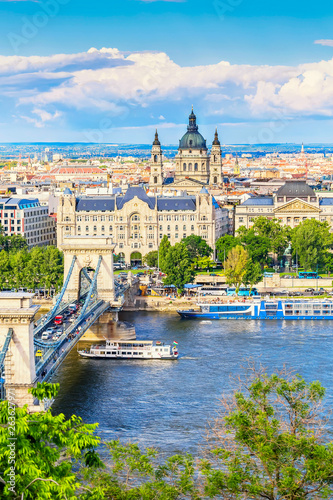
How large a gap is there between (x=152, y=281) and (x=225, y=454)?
156 ft

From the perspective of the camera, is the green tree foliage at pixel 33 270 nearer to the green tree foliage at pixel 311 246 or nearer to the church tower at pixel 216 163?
the green tree foliage at pixel 311 246

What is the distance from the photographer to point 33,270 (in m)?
63.6

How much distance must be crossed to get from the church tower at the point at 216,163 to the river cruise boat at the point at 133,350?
2750 inches

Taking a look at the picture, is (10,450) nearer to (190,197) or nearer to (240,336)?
(240,336)

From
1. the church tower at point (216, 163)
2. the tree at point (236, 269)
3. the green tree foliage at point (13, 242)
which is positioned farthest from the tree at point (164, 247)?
the church tower at point (216, 163)

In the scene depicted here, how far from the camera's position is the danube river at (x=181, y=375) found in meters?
32.2

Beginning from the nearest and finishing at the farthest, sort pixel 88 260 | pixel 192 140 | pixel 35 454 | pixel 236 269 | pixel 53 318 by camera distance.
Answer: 1. pixel 35 454
2. pixel 53 318
3. pixel 88 260
4. pixel 236 269
5. pixel 192 140

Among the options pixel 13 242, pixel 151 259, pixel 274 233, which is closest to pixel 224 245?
pixel 274 233

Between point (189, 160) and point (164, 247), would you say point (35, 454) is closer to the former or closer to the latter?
point (164, 247)

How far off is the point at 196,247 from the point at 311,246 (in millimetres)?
8959

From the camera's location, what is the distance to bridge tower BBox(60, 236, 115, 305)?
51188 mm

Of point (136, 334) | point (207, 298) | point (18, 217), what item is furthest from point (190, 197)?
point (136, 334)

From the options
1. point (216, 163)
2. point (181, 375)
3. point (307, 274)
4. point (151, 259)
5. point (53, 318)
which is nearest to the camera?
point (181, 375)

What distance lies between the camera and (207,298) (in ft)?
206
